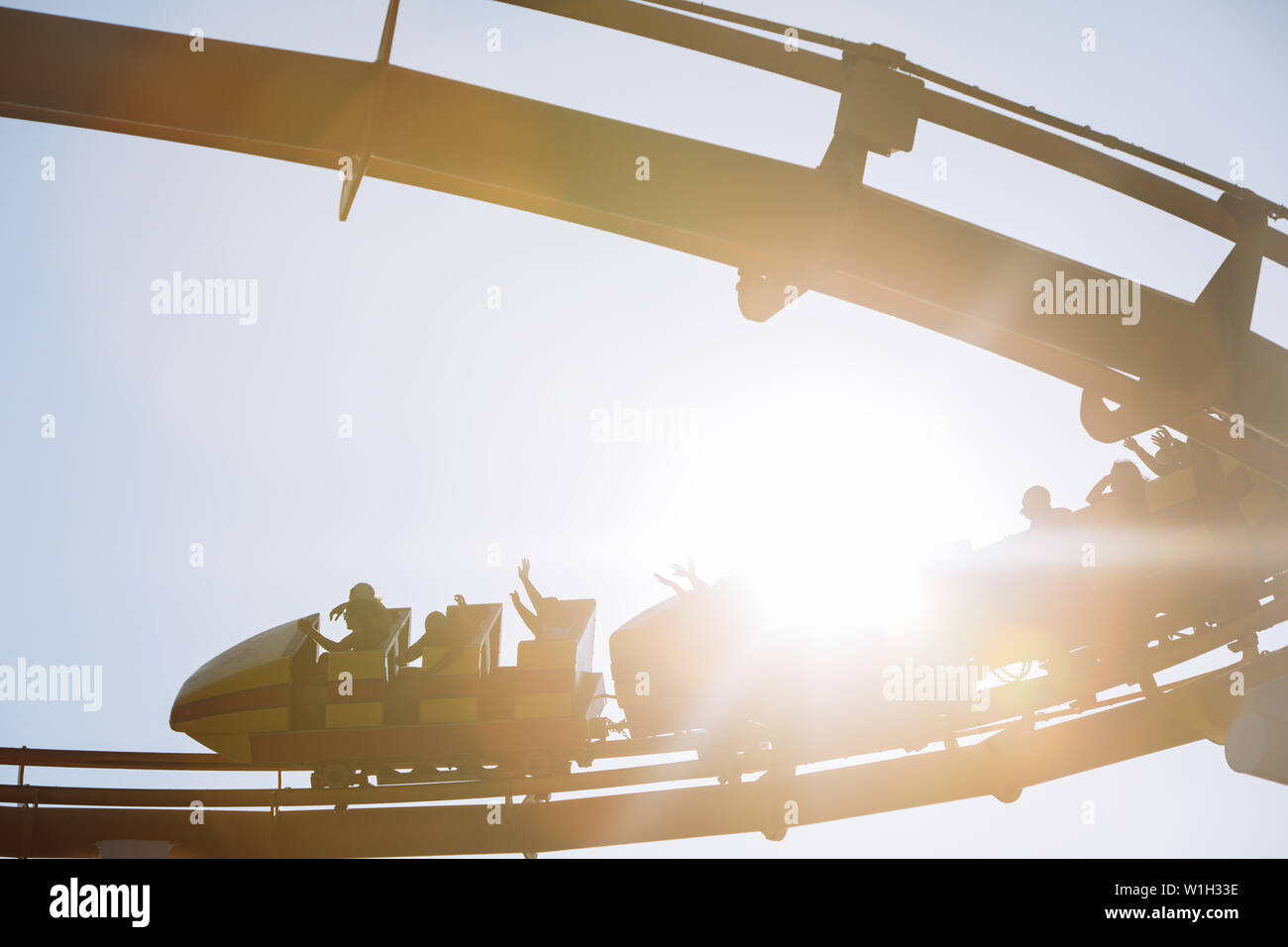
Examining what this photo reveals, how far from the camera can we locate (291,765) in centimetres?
712

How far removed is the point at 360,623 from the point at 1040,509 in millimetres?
4763

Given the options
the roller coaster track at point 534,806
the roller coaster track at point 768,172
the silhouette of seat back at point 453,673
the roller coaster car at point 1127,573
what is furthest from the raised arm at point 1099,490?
the silhouette of seat back at point 453,673

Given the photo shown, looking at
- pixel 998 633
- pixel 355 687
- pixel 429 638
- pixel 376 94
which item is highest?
pixel 376 94

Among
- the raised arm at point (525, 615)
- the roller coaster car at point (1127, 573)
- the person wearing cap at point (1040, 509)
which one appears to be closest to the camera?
the roller coaster car at point (1127, 573)

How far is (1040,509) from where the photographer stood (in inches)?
284

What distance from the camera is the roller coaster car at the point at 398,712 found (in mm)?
7078

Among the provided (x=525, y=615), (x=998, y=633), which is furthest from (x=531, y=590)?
(x=998, y=633)

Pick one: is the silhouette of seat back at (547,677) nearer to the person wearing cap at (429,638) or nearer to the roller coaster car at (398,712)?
the roller coaster car at (398,712)

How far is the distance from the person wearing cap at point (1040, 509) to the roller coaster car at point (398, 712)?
10.3 ft

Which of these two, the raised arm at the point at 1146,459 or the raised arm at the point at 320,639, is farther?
the raised arm at the point at 320,639

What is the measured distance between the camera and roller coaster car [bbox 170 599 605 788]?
279 inches

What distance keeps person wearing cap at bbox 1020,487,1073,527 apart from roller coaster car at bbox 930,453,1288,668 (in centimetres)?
7

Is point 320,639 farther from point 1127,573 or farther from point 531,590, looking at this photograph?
point 1127,573
